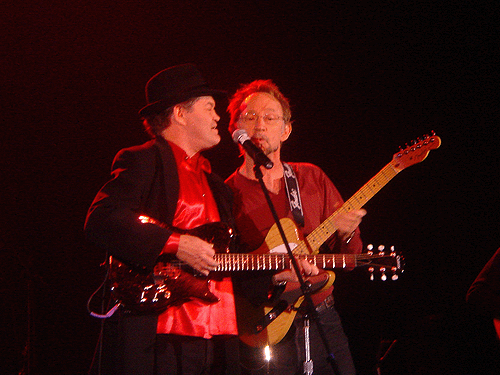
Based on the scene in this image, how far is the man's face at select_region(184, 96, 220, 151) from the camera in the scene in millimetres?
2838

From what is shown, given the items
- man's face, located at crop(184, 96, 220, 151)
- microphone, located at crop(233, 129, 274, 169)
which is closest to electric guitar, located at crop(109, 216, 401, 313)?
microphone, located at crop(233, 129, 274, 169)

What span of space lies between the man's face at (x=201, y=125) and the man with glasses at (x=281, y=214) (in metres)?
0.23

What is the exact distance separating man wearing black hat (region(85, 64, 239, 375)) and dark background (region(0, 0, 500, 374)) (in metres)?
2.25

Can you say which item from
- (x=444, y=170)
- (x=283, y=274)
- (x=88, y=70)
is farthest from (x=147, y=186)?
(x=444, y=170)

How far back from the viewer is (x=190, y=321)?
7.51ft

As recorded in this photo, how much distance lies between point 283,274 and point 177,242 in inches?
39.9

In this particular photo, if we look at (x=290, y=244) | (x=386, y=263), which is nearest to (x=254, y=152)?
(x=290, y=244)

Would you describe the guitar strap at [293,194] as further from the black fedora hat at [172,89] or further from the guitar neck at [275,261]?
the black fedora hat at [172,89]

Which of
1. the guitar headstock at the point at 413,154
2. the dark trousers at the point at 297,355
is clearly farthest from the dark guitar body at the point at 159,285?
the guitar headstock at the point at 413,154

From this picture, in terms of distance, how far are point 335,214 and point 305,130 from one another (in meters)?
2.35

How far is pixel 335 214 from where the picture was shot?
3389 millimetres

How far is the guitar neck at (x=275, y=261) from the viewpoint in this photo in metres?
2.57

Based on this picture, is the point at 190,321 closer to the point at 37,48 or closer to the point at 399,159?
the point at 399,159

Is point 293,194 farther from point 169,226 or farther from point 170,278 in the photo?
point 170,278
